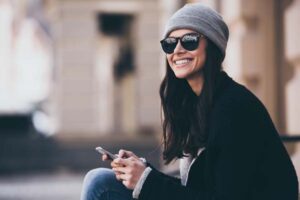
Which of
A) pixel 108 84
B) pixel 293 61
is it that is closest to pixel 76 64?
pixel 108 84

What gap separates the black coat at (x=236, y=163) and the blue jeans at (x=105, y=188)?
48cm

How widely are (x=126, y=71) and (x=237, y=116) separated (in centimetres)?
2138

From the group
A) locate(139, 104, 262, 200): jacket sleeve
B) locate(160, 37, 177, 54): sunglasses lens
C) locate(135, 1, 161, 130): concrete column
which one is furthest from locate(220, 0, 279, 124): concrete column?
locate(135, 1, 161, 130): concrete column

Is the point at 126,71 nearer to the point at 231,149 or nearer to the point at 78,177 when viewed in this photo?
the point at 78,177

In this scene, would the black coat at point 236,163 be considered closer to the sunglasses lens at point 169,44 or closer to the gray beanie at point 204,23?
the gray beanie at point 204,23

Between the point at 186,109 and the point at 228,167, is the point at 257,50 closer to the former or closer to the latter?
the point at 186,109

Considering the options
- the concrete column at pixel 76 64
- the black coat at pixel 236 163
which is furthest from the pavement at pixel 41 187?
the black coat at pixel 236 163

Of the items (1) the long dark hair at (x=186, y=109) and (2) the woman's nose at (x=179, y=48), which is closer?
(1) the long dark hair at (x=186, y=109)

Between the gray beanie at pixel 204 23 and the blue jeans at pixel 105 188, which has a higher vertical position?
the gray beanie at pixel 204 23

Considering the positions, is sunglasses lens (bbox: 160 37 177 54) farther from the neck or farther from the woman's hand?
the woman's hand

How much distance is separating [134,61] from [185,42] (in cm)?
1884

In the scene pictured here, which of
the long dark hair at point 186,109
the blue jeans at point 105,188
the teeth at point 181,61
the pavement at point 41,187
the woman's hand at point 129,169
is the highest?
the teeth at point 181,61

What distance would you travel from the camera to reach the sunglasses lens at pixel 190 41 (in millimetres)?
3193

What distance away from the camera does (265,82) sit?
747 cm
